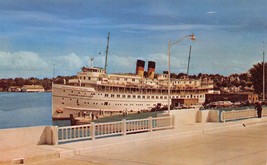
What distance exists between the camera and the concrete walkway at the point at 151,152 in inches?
430

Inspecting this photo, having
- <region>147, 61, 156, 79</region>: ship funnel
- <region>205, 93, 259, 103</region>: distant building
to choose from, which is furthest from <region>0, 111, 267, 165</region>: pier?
<region>205, 93, 259, 103</region>: distant building

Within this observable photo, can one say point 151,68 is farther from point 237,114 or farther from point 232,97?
point 237,114

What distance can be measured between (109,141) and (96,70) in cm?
6367

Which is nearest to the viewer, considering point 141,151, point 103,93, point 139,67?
point 141,151

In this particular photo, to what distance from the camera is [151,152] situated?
12820 mm

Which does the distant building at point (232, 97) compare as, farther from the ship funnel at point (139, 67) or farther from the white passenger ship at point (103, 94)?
the ship funnel at point (139, 67)

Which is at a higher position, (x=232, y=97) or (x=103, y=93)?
(x=103, y=93)

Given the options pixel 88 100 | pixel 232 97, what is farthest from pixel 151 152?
pixel 232 97

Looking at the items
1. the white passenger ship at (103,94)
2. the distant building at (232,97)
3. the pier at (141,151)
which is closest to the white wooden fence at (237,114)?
the pier at (141,151)

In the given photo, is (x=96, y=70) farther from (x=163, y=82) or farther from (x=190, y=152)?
(x=190, y=152)

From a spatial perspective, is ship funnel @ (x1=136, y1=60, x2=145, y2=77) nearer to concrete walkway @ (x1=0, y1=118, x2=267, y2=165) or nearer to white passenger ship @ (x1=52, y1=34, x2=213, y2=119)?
white passenger ship @ (x1=52, y1=34, x2=213, y2=119)

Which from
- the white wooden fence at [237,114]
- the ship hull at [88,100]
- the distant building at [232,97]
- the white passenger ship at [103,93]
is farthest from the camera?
the distant building at [232,97]

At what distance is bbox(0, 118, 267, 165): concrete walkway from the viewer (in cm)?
1091

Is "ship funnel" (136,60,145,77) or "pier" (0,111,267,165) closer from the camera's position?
"pier" (0,111,267,165)
